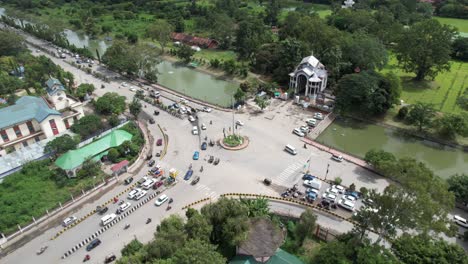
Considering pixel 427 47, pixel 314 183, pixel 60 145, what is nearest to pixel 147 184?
pixel 60 145

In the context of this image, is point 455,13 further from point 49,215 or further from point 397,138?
point 49,215

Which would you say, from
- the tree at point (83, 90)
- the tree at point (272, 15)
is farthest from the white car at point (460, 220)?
the tree at point (272, 15)

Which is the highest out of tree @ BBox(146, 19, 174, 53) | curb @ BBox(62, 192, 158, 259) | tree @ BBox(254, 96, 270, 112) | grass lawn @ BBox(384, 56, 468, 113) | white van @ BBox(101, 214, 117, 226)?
tree @ BBox(146, 19, 174, 53)

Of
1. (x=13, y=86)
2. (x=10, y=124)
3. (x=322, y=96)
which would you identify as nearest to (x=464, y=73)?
(x=322, y=96)

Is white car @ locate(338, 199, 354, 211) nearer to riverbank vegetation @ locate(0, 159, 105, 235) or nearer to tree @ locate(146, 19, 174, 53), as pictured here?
riverbank vegetation @ locate(0, 159, 105, 235)

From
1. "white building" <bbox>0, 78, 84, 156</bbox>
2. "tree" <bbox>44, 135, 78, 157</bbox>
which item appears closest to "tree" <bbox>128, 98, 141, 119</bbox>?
"white building" <bbox>0, 78, 84, 156</bbox>

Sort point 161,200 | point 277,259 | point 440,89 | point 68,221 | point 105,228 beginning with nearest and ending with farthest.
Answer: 1. point 277,259
2. point 105,228
3. point 68,221
4. point 161,200
5. point 440,89

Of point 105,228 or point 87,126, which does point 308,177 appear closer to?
point 105,228
